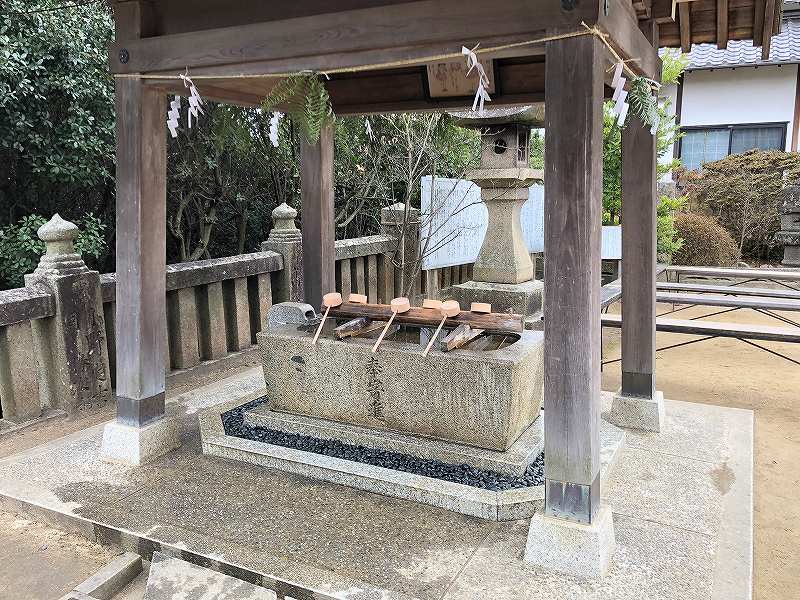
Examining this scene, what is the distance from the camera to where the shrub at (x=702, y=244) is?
1216 centimetres

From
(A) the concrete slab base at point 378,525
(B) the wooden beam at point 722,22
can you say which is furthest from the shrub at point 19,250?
(B) the wooden beam at point 722,22

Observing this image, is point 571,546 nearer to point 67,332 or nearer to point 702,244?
point 67,332

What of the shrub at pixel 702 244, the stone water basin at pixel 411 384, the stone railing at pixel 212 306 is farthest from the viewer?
the shrub at pixel 702 244

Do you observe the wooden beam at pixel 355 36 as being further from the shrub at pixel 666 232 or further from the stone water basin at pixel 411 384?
the shrub at pixel 666 232

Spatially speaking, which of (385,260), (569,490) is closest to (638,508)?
(569,490)

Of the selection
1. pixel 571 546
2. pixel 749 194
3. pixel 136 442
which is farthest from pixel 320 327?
pixel 749 194

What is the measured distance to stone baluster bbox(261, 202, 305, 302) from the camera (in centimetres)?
659

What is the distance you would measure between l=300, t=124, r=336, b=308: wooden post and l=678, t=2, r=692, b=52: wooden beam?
259 centimetres

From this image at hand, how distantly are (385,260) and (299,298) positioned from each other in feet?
5.45

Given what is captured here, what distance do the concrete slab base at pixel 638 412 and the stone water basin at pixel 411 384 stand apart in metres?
0.67

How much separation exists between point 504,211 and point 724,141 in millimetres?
12458

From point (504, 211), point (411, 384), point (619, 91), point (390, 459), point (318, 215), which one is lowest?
point (390, 459)

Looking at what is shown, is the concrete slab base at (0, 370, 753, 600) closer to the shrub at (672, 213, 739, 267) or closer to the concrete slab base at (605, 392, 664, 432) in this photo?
the concrete slab base at (605, 392, 664, 432)

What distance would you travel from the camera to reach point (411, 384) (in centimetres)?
346
